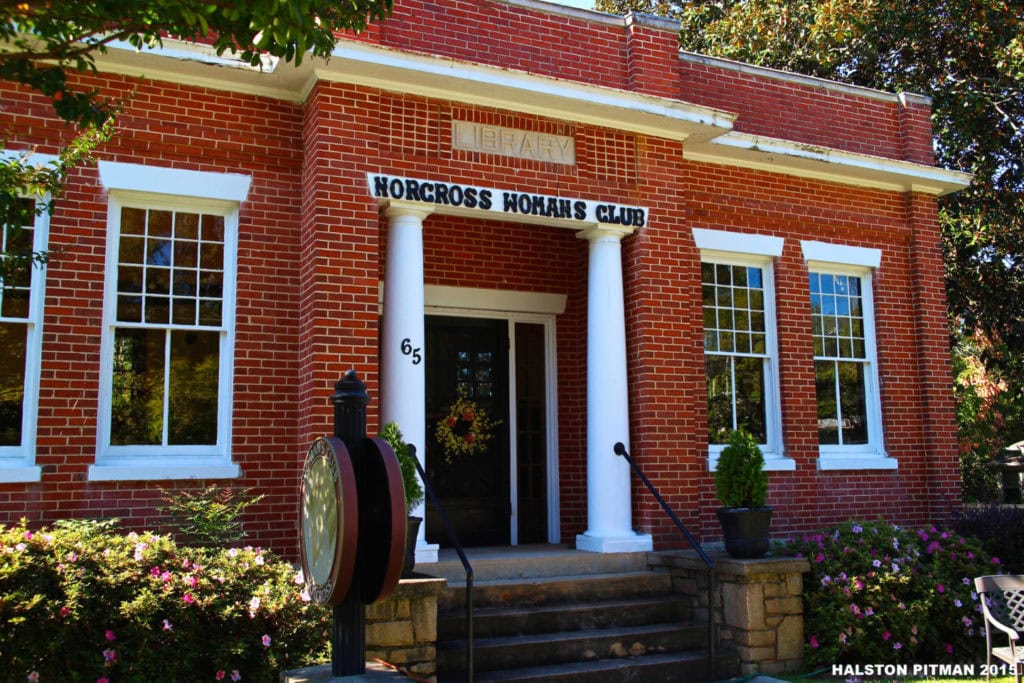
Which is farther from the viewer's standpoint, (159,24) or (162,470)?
(162,470)

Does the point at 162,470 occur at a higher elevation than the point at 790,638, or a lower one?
higher

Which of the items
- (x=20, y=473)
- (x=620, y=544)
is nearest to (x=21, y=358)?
(x=20, y=473)

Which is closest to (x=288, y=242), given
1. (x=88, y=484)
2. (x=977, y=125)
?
(x=88, y=484)

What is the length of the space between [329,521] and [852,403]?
27.9 ft

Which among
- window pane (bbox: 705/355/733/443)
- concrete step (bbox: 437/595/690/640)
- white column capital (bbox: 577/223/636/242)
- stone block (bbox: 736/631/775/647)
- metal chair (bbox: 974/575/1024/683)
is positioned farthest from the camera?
A: window pane (bbox: 705/355/733/443)

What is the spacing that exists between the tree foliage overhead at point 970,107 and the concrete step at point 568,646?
8867 mm

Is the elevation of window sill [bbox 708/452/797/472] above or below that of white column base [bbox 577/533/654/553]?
above

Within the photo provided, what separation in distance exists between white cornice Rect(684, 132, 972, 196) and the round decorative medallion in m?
6.95

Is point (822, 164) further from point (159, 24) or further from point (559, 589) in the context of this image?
point (159, 24)

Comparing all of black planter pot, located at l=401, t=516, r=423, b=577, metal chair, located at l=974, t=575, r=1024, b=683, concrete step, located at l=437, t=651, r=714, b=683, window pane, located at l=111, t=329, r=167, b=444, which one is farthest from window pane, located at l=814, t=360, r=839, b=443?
window pane, located at l=111, t=329, r=167, b=444

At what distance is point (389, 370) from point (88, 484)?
8.54 ft

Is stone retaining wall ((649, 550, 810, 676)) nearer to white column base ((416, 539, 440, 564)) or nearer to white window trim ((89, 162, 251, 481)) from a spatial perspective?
white column base ((416, 539, 440, 564))

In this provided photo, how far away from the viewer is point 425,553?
300 inches

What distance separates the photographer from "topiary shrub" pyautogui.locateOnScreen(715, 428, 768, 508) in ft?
26.6
